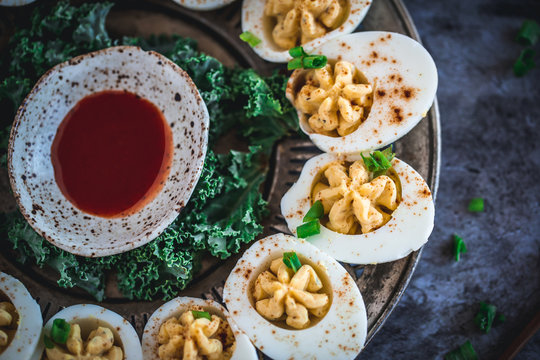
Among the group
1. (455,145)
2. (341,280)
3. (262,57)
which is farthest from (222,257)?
(455,145)

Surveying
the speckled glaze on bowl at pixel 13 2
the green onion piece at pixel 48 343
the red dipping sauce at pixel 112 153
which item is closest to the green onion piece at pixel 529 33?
the red dipping sauce at pixel 112 153

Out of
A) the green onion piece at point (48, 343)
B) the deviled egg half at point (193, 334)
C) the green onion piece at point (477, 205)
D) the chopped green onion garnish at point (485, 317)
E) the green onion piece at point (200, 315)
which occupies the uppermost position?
the green onion piece at point (48, 343)

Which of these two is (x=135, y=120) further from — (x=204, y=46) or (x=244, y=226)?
(x=244, y=226)

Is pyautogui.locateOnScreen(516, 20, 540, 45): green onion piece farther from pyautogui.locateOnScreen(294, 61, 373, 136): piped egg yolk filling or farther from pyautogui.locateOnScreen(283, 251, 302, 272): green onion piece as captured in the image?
pyautogui.locateOnScreen(283, 251, 302, 272): green onion piece

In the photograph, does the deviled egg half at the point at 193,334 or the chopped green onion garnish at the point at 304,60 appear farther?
the chopped green onion garnish at the point at 304,60

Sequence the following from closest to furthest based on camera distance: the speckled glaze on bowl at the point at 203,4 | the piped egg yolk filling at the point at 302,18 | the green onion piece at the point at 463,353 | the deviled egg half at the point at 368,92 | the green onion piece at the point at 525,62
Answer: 1. the deviled egg half at the point at 368,92
2. the piped egg yolk filling at the point at 302,18
3. the speckled glaze on bowl at the point at 203,4
4. the green onion piece at the point at 463,353
5. the green onion piece at the point at 525,62

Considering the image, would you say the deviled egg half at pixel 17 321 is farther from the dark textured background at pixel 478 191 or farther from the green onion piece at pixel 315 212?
the dark textured background at pixel 478 191
